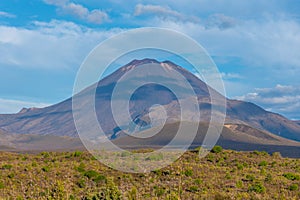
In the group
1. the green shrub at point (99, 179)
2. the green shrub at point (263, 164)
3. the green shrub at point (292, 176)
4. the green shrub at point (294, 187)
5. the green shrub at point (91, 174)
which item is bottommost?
the green shrub at point (99, 179)

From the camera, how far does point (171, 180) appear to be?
2719 cm

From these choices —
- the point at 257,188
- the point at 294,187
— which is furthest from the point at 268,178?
the point at 257,188

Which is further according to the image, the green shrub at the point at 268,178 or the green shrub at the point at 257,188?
the green shrub at the point at 268,178

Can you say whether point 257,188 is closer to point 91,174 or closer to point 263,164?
point 91,174

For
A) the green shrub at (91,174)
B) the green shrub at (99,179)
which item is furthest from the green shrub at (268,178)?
the green shrub at (91,174)

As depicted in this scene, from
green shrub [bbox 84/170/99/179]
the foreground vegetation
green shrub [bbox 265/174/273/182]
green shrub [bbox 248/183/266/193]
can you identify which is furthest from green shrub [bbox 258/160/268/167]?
green shrub [bbox 84/170/99/179]

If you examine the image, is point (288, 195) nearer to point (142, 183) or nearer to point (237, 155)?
point (142, 183)

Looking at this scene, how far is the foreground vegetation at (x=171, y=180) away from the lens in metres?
21.3

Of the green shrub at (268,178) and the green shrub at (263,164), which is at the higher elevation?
the green shrub at (263,164)

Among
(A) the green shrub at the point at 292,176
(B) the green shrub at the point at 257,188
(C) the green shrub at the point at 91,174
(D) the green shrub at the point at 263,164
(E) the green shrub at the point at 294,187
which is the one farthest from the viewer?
(D) the green shrub at the point at 263,164

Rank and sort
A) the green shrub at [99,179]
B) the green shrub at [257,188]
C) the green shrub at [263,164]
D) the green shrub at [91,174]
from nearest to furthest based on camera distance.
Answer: the green shrub at [257,188]
the green shrub at [99,179]
the green shrub at [91,174]
the green shrub at [263,164]

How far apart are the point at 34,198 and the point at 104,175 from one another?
358 inches

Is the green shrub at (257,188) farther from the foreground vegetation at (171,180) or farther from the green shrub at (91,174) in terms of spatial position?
the green shrub at (91,174)

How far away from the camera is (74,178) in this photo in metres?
28.0
